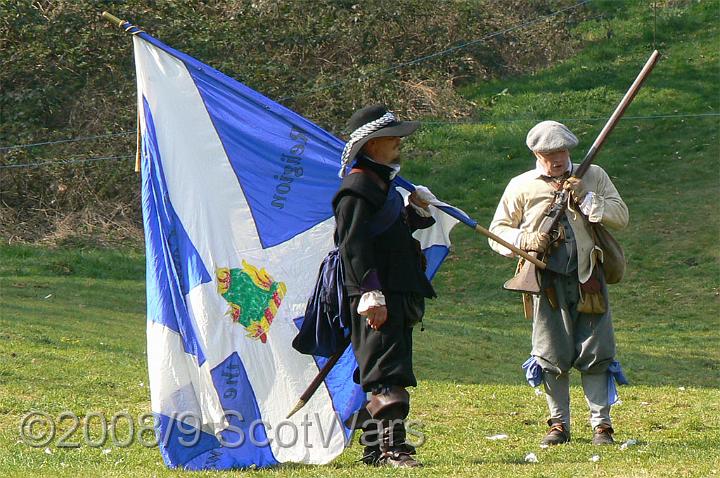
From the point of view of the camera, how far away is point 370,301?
5785mm

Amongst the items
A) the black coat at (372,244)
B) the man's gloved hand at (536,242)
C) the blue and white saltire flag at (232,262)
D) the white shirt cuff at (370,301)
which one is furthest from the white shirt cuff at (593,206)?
the white shirt cuff at (370,301)

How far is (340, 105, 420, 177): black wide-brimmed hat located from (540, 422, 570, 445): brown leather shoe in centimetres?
208

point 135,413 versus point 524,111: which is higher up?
point 524,111

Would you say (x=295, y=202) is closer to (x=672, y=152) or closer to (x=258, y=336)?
(x=258, y=336)

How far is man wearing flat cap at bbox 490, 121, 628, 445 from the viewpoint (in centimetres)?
678

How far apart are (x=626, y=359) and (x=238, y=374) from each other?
6750 mm

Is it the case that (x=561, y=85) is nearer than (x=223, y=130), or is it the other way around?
(x=223, y=130)

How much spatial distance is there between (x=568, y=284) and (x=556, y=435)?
0.91 metres

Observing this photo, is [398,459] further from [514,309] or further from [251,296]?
[514,309]

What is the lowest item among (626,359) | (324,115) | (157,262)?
(626,359)

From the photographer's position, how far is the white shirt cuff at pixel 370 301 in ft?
19.0

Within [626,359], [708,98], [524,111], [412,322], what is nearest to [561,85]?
[524,111]

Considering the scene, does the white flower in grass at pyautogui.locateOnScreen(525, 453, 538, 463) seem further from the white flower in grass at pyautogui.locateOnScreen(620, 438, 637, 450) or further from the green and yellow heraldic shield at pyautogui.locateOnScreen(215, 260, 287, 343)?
the green and yellow heraldic shield at pyautogui.locateOnScreen(215, 260, 287, 343)

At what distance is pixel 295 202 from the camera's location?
267 inches
